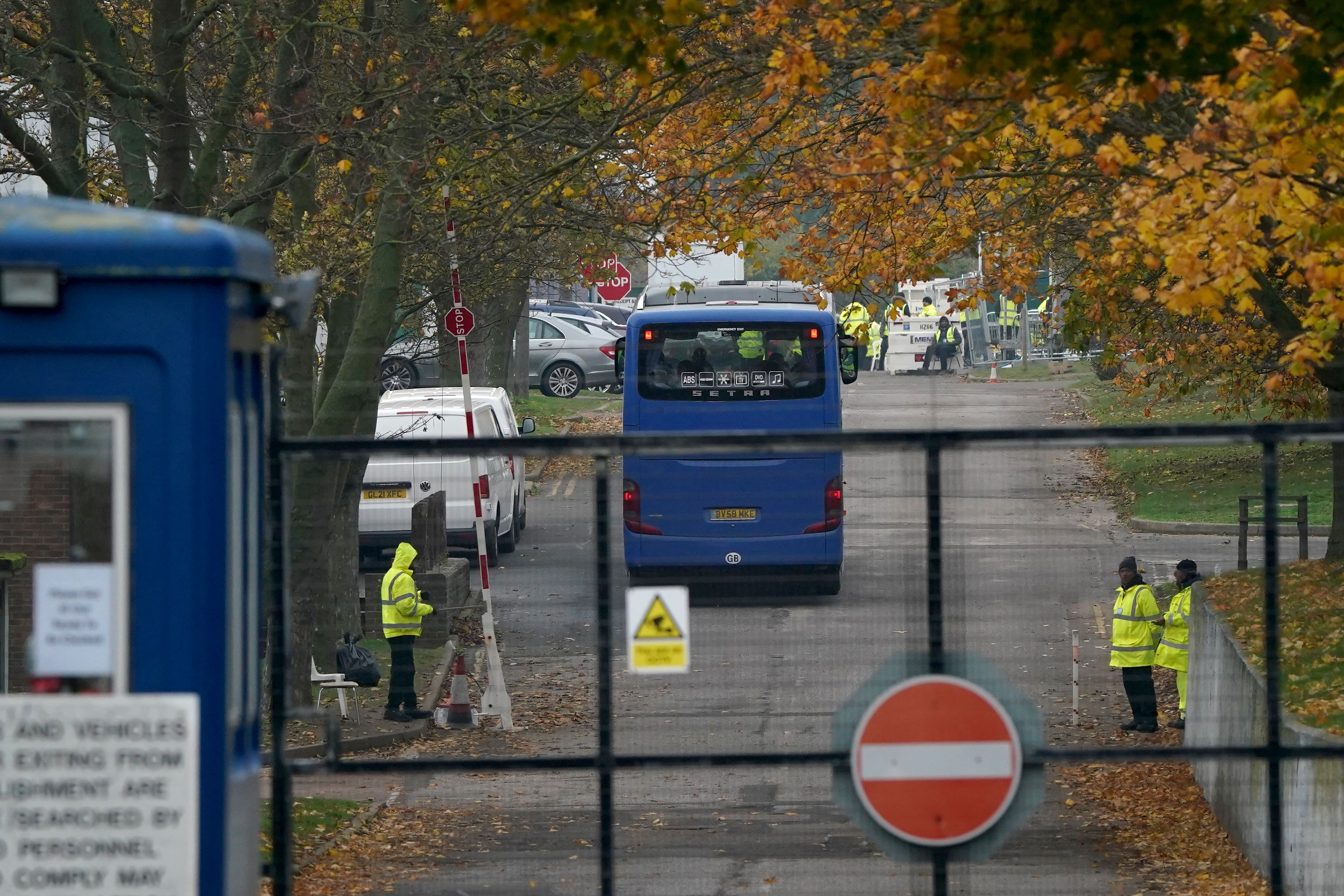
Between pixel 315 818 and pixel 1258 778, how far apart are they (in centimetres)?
529

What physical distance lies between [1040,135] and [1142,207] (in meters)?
2.41

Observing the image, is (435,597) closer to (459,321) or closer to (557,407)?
(459,321)

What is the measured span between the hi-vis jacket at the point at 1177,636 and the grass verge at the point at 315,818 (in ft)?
17.1

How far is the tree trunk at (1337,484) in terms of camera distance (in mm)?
9977

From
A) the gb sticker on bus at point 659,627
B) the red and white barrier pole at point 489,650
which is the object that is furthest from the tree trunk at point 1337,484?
the red and white barrier pole at point 489,650

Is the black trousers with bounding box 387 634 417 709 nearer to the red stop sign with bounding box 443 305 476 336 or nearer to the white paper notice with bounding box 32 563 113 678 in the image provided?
the white paper notice with bounding box 32 563 113 678

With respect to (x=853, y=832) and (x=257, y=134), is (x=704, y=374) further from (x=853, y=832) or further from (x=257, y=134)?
(x=853, y=832)

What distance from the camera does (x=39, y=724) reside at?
4.89 m

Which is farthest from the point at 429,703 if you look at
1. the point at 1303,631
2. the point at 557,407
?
the point at 557,407

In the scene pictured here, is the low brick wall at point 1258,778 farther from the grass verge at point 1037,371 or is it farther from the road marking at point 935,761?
the grass verge at point 1037,371

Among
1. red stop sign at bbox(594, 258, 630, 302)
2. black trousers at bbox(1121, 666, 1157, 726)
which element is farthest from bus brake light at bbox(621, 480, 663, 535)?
red stop sign at bbox(594, 258, 630, 302)

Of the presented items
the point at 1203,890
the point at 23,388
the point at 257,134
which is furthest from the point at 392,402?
the point at 23,388

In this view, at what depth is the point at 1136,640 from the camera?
9.23 m

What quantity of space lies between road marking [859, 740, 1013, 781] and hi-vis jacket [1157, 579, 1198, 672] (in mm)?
5075
